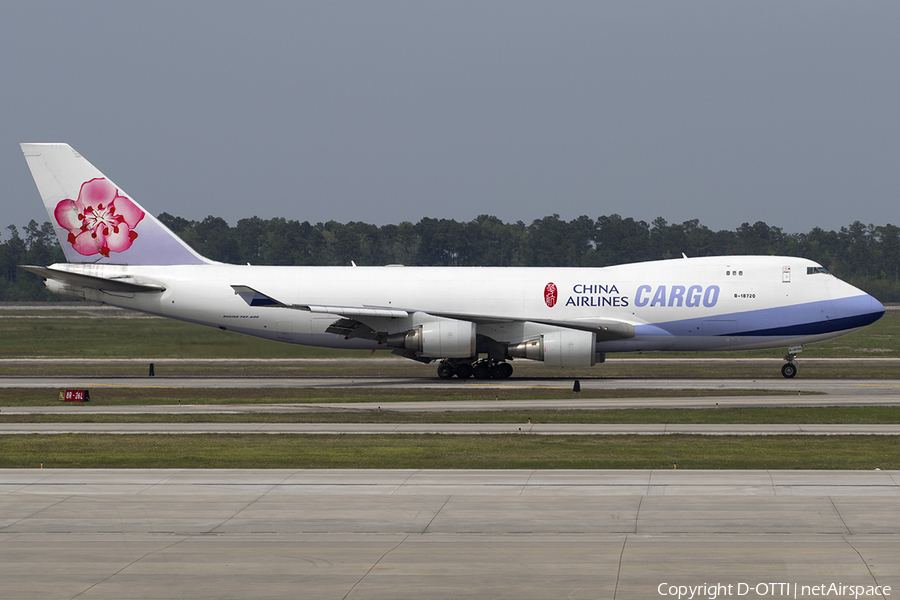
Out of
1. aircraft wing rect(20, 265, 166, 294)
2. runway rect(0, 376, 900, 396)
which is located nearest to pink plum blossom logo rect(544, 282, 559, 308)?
runway rect(0, 376, 900, 396)

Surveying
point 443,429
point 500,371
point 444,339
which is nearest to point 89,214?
point 444,339

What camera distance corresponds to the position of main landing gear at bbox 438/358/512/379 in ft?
141

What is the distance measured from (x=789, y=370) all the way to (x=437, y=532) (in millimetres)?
32605

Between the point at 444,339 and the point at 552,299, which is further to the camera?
the point at 552,299

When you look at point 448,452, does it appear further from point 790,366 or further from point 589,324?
point 790,366

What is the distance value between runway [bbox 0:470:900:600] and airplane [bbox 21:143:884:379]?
22.7 meters

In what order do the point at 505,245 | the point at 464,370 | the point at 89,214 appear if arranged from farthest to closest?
the point at 505,245 < the point at 89,214 < the point at 464,370

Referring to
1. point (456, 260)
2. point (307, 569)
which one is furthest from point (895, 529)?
point (456, 260)

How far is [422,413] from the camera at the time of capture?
30.0 meters

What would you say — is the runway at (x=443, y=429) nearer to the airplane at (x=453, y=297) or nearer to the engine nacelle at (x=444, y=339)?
the engine nacelle at (x=444, y=339)

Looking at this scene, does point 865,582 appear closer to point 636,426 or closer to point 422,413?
point 636,426

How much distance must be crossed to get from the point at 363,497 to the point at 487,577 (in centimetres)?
539

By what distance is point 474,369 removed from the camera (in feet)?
141


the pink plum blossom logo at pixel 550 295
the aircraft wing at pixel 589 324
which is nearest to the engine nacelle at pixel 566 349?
the aircraft wing at pixel 589 324
